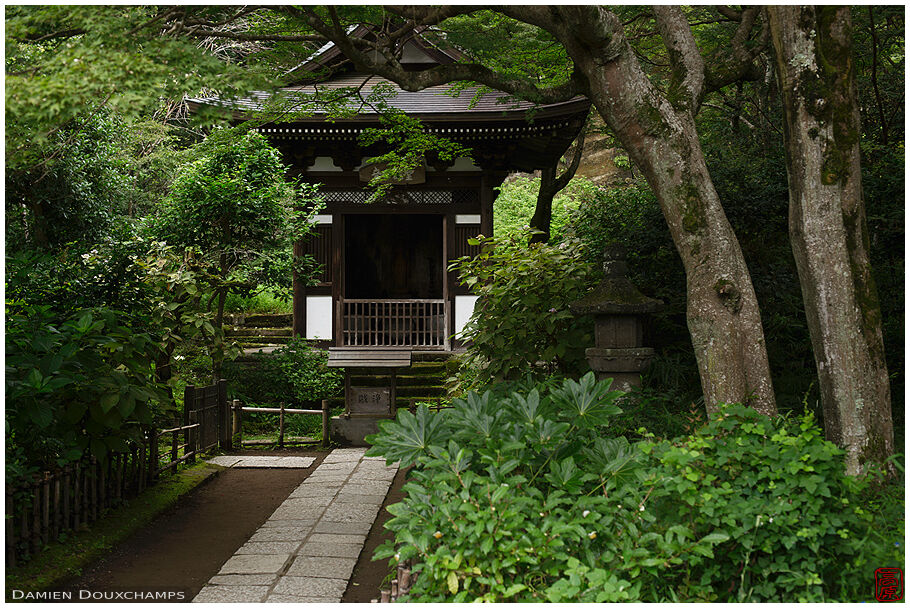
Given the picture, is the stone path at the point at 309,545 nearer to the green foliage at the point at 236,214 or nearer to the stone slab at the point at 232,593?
the stone slab at the point at 232,593

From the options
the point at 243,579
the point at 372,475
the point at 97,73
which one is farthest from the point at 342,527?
the point at 97,73

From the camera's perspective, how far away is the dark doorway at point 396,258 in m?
15.7

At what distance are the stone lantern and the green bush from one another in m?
1.93

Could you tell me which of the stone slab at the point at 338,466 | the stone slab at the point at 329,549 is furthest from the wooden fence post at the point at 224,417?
the stone slab at the point at 329,549

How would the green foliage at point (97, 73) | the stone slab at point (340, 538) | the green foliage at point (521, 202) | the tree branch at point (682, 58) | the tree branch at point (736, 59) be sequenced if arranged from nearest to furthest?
1. the green foliage at point (97, 73)
2. the tree branch at point (682, 58)
3. the stone slab at point (340, 538)
4. the tree branch at point (736, 59)
5. the green foliage at point (521, 202)

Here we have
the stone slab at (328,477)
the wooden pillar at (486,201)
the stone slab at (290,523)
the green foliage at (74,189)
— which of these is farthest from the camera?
the wooden pillar at (486,201)

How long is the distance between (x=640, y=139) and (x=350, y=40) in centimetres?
231

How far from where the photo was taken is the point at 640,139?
15.3ft

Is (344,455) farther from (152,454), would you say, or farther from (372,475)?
(152,454)

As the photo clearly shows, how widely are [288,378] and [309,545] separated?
5891mm

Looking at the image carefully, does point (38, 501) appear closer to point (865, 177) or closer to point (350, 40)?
point (350, 40)

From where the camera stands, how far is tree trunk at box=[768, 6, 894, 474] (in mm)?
4027

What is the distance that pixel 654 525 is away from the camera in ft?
10.6

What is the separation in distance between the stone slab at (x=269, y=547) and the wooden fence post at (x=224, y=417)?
4.25 meters
